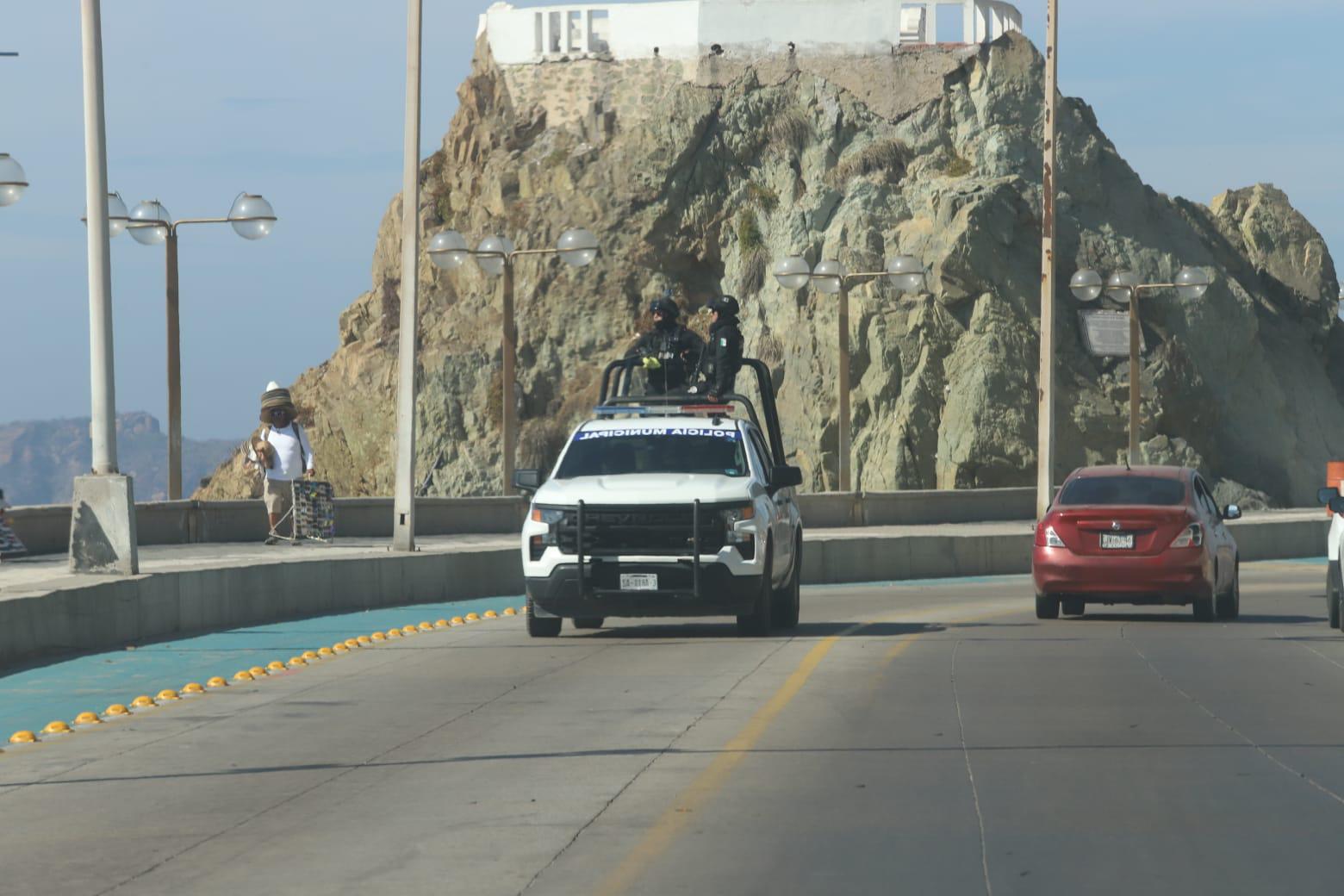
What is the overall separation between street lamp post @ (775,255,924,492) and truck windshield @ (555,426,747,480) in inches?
876

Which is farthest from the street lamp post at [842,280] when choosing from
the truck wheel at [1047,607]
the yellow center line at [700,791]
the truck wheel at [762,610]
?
the yellow center line at [700,791]

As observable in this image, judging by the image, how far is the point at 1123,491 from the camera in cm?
2234

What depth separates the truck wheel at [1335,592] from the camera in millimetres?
19875

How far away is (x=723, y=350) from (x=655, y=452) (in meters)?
3.19

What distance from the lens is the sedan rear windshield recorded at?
72.3ft

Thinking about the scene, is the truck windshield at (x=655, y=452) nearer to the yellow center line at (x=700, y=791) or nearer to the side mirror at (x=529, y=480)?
the side mirror at (x=529, y=480)

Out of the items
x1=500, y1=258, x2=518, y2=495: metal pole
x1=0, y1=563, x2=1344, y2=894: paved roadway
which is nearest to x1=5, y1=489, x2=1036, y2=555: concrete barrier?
x1=500, y1=258, x2=518, y2=495: metal pole

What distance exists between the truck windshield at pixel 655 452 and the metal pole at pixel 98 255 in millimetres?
4052

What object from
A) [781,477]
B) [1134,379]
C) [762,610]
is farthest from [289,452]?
[1134,379]

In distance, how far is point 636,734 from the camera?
1209 cm

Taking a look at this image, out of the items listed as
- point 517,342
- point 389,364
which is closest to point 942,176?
point 517,342

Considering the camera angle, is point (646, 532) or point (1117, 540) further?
point (1117, 540)

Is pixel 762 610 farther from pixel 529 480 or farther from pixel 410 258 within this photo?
pixel 410 258

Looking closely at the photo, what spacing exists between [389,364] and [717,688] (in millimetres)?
72706
